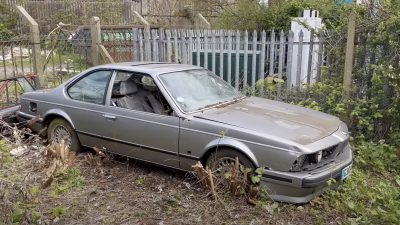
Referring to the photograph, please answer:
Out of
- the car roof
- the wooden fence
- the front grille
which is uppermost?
the wooden fence

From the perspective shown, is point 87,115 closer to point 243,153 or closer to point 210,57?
point 243,153

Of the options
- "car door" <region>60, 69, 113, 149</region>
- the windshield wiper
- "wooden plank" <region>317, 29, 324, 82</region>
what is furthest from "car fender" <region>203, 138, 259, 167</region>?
"wooden plank" <region>317, 29, 324, 82</region>

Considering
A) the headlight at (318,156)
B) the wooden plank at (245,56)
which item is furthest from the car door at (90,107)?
the wooden plank at (245,56)

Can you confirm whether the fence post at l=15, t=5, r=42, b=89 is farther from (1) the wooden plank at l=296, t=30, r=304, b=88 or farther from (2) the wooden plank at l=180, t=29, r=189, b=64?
(1) the wooden plank at l=296, t=30, r=304, b=88

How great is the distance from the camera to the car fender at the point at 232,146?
4375 mm

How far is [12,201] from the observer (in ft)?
12.8

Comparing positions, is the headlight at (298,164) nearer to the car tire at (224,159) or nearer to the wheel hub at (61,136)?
the car tire at (224,159)

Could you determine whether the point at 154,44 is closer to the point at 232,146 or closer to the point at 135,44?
the point at 135,44

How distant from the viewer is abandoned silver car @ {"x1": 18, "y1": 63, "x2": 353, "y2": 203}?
4.26 m

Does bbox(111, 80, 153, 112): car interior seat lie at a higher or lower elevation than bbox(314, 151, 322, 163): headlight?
higher

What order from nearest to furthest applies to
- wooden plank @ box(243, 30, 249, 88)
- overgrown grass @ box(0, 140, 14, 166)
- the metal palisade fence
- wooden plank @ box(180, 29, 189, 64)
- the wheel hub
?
overgrown grass @ box(0, 140, 14, 166) → the wheel hub → the metal palisade fence → wooden plank @ box(243, 30, 249, 88) → wooden plank @ box(180, 29, 189, 64)

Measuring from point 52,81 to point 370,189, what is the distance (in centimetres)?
779

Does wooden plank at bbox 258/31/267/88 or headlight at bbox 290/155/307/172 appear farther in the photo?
wooden plank at bbox 258/31/267/88

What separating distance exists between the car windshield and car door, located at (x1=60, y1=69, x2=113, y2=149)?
97cm
